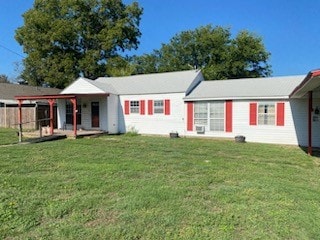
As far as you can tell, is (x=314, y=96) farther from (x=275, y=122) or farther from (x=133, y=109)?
(x=133, y=109)

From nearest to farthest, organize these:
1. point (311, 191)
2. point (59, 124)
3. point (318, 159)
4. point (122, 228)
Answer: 1. point (122, 228)
2. point (311, 191)
3. point (318, 159)
4. point (59, 124)

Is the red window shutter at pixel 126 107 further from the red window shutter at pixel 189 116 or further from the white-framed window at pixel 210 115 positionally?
the white-framed window at pixel 210 115

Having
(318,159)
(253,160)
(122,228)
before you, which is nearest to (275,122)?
(318,159)

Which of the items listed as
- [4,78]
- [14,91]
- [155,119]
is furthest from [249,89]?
[4,78]

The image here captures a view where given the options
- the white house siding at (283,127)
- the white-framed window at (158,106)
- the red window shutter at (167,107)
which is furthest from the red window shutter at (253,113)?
the white-framed window at (158,106)

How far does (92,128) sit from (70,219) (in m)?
17.9

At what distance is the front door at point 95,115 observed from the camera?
72.9 feet

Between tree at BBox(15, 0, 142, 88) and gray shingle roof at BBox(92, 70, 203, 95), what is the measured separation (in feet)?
43.7

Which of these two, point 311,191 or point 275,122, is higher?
point 275,122

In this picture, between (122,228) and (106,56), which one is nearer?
(122,228)

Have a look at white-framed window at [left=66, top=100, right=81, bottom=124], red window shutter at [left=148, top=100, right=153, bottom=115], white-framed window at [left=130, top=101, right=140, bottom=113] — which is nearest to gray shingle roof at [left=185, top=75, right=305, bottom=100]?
red window shutter at [left=148, top=100, right=153, bottom=115]

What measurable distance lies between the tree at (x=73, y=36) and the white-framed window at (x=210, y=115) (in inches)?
794

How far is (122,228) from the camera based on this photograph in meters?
4.58

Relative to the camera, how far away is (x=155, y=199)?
19.2 feet
